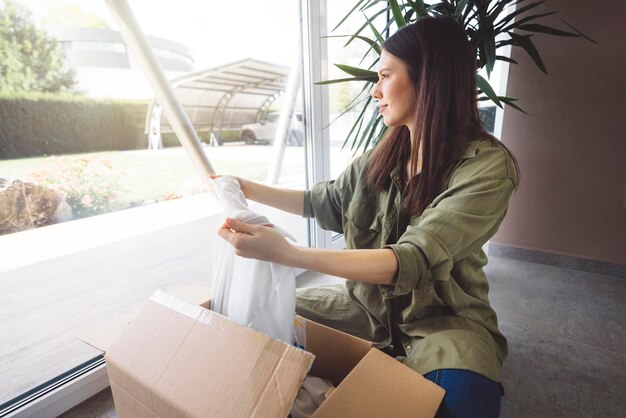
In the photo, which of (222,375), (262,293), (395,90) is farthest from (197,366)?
(395,90)

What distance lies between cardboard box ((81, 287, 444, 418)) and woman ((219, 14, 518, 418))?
5.7 inches

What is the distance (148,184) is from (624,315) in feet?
8.12

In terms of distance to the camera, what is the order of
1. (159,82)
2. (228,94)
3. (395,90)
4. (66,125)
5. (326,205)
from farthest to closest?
(228,94) → (159,82) → (66,125) → (326,205) → (395,90)

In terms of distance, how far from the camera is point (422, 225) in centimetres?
77

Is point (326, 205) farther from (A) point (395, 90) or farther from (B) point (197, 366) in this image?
(B) point (197, 366)

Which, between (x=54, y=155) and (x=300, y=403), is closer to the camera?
(x=300, y=403)

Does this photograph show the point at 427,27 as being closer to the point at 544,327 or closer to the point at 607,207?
the point at 544,327

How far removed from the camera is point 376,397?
1.99ft

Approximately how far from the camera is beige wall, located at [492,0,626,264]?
1.95 meters

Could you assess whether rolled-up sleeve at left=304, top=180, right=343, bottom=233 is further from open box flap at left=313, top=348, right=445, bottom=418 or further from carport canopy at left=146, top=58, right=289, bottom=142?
carport canopy at left=146, top=58, right=289, bottom=142

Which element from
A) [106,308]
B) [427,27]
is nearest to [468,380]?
[427,27]

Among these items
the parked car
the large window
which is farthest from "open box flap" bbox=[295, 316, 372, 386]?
the parked car

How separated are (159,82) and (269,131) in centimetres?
120

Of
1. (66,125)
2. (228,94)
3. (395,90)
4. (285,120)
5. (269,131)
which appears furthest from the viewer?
(269,131)
